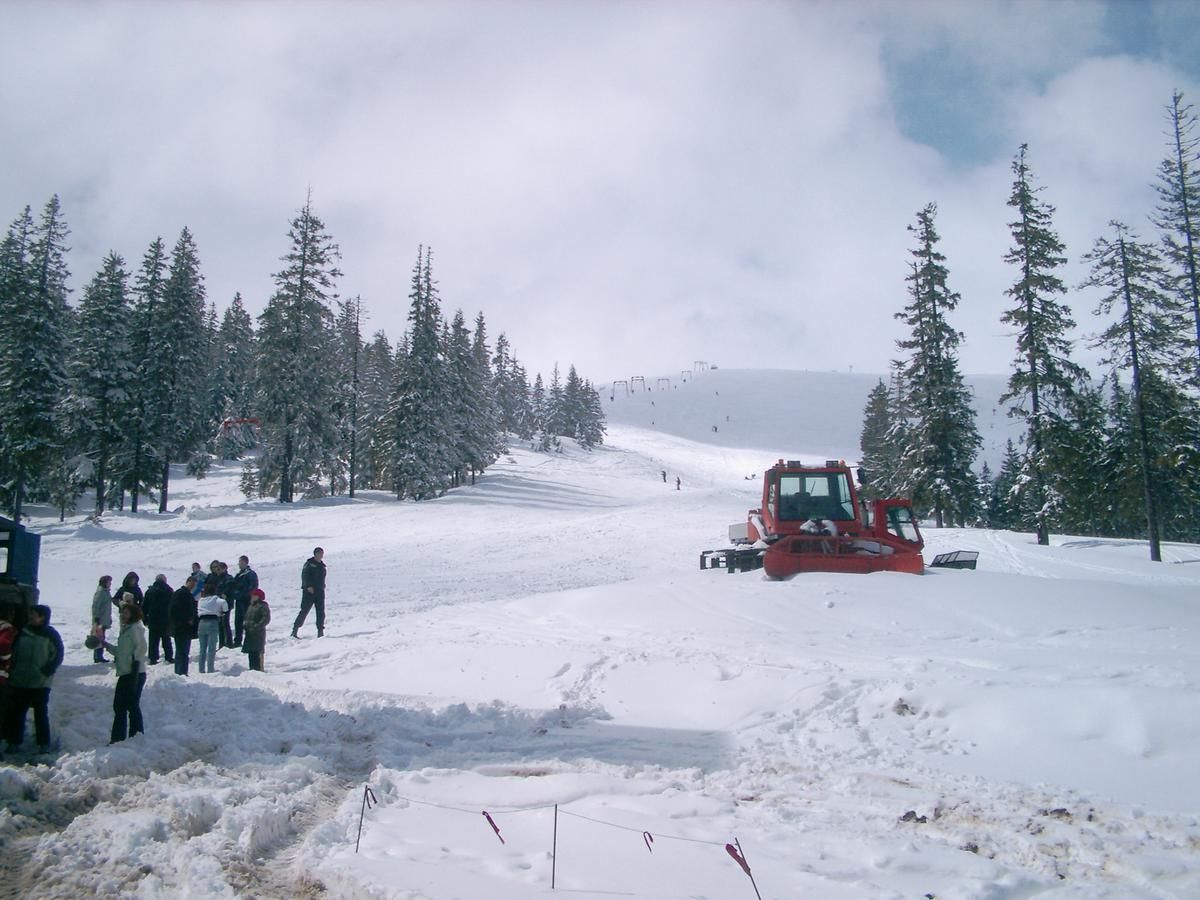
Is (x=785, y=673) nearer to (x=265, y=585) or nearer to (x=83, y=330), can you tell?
(x=265, y=585)

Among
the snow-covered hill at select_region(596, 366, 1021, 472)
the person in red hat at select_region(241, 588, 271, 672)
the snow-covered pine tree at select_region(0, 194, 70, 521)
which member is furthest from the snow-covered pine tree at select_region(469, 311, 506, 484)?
the snow-covered hill at select_region(596, 366, 1021, 472)

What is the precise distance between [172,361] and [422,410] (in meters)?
14.2

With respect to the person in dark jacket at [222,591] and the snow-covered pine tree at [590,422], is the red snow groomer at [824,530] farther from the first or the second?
the snow-covered pine tree at [590,422]

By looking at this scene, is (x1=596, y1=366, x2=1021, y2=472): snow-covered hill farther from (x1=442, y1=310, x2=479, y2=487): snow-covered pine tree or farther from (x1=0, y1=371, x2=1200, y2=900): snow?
(x1=0, y1=371, x2=1200, y2=900): snow

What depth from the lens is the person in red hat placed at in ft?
40.6

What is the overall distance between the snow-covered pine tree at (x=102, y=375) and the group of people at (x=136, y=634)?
87.5 ft

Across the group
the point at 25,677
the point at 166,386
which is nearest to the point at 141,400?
the point at 166,386

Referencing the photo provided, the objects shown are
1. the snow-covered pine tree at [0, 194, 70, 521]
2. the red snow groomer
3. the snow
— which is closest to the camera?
the snow

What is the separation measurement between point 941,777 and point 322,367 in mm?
43519

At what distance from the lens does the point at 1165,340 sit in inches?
1085

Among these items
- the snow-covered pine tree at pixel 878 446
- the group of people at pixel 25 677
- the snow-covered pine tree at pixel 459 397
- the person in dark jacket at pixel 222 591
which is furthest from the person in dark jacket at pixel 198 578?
the snow-covered pine tree at pixel 878 446

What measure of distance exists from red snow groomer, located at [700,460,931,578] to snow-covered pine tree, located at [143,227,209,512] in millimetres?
37168

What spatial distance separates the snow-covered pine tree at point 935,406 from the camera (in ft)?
114

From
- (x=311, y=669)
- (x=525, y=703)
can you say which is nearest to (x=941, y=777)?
(x=525, y=703)
